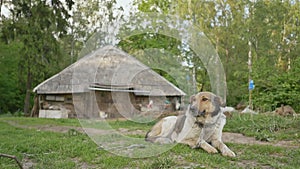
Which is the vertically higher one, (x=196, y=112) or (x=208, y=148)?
(x=196, y=112)

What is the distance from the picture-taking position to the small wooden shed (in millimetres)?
→ 5438

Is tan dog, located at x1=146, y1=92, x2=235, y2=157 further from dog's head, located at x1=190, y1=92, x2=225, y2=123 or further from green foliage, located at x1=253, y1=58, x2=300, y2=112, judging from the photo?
green foliage, located at x1=253, y1=58, x2=300, y2=112

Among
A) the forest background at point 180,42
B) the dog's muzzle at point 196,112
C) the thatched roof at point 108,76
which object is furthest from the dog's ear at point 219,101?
the thatched roof at point 108,76

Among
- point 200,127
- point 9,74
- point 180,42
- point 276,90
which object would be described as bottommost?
point 200,127

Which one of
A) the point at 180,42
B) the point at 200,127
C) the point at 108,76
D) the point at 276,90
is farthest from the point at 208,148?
the point at 276,90

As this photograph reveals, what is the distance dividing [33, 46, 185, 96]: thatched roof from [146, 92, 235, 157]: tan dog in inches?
68.8

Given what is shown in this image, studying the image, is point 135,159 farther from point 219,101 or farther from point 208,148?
point 219,101

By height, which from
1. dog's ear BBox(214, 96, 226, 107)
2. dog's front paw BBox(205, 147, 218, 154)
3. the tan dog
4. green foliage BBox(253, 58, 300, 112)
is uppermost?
green foliage BBox(253, 58, 300, 112)

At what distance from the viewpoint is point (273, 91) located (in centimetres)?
1195

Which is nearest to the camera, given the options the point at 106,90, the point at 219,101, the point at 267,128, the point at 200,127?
the point at 219,101

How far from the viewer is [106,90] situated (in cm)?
911

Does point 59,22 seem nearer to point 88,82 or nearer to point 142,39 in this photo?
point 88,82

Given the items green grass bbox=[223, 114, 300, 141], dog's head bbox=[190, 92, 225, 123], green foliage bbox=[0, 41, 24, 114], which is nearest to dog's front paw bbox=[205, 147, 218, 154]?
dog's head bbox=[190, 92, 225, 123]

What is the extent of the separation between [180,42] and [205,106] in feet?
4.66
